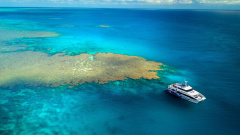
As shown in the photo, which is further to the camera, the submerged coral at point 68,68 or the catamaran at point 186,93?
the submerged coral at point 68,68

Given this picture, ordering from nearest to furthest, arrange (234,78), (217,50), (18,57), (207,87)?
1. (207,87)
2. (234,78)
3. (18,57)
4. (217,50)

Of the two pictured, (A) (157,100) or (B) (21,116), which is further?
(A) (157,100)

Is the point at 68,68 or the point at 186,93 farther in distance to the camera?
the point at 68,68

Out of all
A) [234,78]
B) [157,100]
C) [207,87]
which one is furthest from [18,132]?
[234,78]

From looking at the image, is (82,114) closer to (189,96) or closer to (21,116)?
(21,116)

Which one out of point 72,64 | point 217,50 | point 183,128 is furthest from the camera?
point 217,50

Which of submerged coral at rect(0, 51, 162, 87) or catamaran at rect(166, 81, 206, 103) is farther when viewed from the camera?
submerged coral at rect(0, 51, 162, 87)

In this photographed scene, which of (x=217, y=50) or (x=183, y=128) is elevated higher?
(x=217, y=50)

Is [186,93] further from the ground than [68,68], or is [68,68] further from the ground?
[186,93]
